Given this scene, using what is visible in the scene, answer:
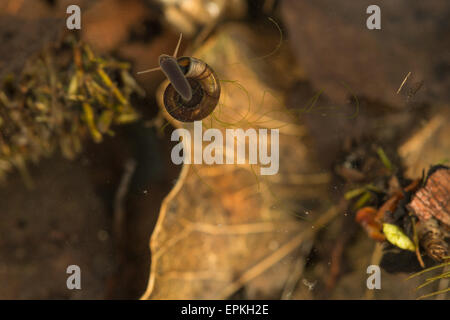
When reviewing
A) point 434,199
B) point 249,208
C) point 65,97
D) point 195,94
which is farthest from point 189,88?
point 434,199

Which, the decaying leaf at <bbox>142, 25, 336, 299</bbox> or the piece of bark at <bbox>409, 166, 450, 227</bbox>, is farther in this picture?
the decaying leaf at <bbox>142, 25, 336, 299</bbox>

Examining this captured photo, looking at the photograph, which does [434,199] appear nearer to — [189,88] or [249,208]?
[249,208]

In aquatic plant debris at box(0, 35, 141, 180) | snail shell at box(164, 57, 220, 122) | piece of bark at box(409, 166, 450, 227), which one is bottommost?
piece of bark at box(409, 166, 450, 227)

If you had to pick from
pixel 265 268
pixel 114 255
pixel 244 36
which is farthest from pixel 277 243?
pixel 244 36

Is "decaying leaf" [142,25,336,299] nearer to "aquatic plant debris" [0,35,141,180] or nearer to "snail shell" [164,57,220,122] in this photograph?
"snail shell" [164,57,220,122]

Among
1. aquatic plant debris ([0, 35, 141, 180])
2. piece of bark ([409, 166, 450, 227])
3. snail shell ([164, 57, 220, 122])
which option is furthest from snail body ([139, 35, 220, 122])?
piece of bark ([409, 166, 450, 227])

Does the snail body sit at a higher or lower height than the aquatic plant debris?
lower

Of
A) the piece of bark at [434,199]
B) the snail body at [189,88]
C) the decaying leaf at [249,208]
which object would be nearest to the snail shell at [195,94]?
the snail body at [189,88]

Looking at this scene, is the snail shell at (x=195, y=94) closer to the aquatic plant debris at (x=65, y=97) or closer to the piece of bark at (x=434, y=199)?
the aquatic plant debris at (x=65, y=97)
